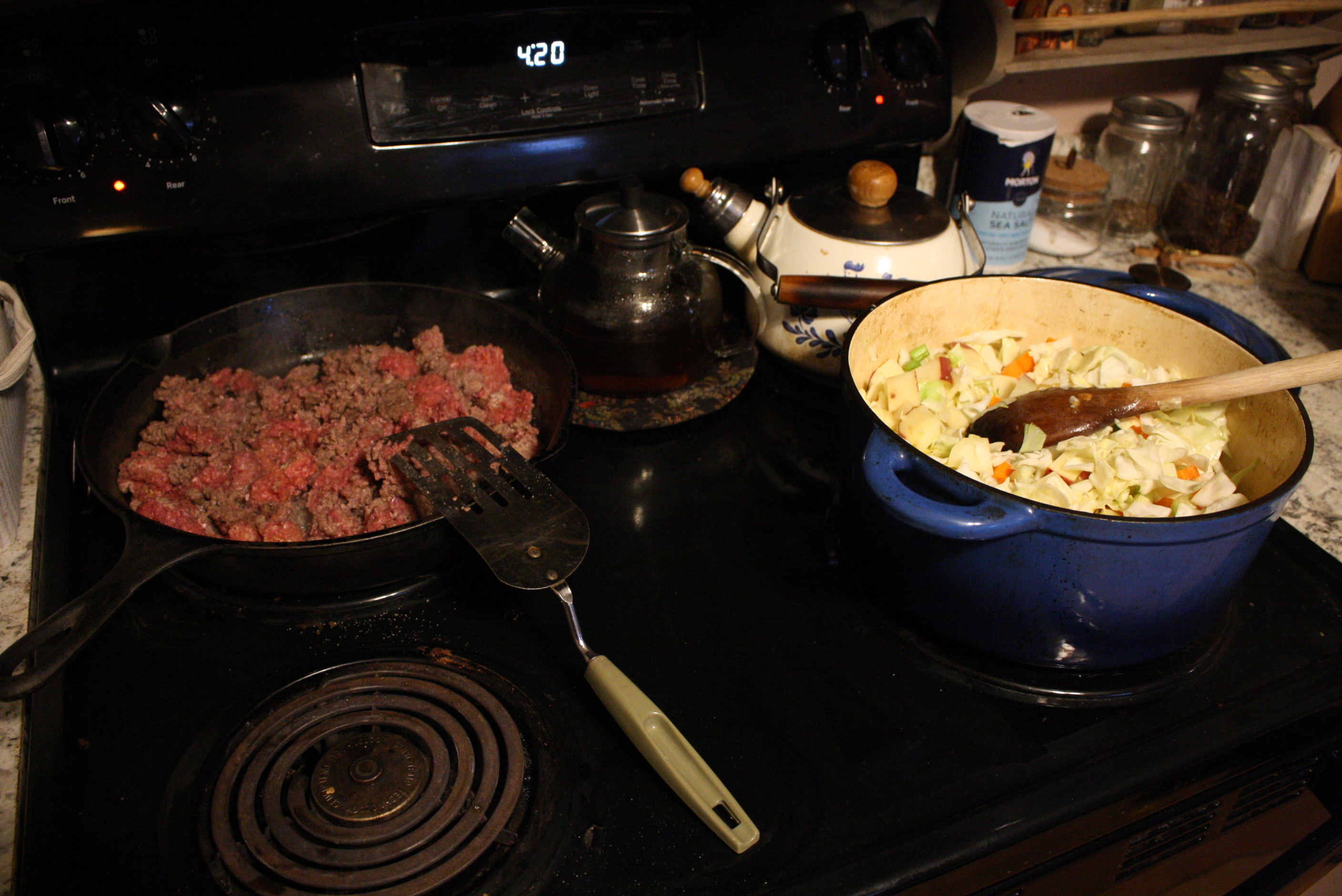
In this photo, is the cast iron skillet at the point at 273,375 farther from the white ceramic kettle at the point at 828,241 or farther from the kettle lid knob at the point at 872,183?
the kettle lid knob at the point at 872,183

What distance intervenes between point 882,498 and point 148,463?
26.5 inches

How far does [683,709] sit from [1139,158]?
3.69 feet

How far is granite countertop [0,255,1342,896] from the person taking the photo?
591mm

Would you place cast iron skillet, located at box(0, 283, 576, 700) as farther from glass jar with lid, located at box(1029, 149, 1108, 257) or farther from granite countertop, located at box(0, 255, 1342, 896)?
glass jar with lid, located at box(1029, 149, 1108, 257)

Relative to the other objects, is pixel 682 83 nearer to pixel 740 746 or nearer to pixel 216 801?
pixel 740 746

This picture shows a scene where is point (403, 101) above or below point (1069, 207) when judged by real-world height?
above

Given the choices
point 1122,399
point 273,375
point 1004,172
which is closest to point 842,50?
point 1004,172

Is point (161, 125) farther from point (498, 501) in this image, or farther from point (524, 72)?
point (498, 501)

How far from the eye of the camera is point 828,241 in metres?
0.90

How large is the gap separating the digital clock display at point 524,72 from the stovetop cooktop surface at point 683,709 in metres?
0.44

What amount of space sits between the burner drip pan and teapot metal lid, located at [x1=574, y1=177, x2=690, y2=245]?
459 millimetres

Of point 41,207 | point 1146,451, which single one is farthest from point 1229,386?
point 41,207

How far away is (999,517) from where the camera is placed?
55 cm

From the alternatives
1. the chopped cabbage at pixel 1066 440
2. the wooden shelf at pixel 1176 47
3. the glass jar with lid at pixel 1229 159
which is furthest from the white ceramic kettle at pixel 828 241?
the glass jar with lid at pixel 1229 159
